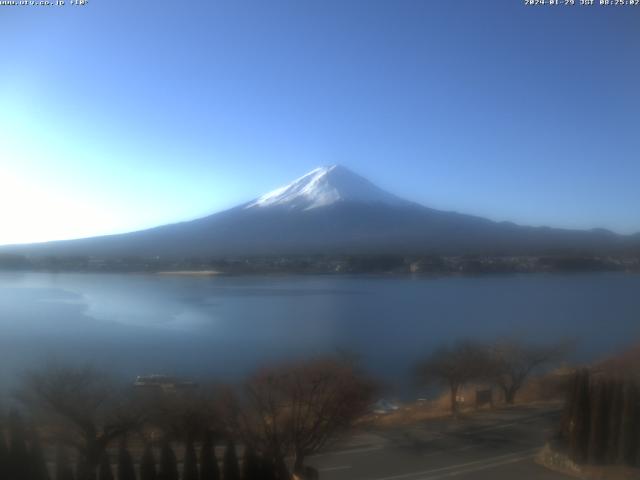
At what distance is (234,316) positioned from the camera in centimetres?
539

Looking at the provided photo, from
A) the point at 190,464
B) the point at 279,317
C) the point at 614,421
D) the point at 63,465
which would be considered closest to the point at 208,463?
the point at 190,464

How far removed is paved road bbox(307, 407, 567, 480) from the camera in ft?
13.2

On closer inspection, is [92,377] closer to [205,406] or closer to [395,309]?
[205,406]

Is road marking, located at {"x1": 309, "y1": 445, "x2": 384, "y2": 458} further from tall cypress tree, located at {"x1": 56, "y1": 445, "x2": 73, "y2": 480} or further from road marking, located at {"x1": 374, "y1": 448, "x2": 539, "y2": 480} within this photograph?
tall cypress tree, located at {"x1": 56, "y1": 445, "x2": 73, "y2": 480}

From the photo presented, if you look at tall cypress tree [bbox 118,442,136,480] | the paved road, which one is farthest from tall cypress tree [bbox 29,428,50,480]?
the paved road

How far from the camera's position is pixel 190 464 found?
12.0 feet

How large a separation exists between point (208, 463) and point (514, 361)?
9.62ft

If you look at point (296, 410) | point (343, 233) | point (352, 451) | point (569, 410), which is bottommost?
point (352, 451)

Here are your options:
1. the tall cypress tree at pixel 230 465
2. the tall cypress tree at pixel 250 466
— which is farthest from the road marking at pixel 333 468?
the tall cypress tree at pixel 230 465

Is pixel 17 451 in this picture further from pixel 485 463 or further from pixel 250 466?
pixel 485 463

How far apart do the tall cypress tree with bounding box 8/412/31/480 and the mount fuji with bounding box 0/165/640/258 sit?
2743 mm

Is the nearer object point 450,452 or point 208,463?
point 208,463

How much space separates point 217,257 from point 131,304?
3.63ft

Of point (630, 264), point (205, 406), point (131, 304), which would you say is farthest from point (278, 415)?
point (630, 264)
